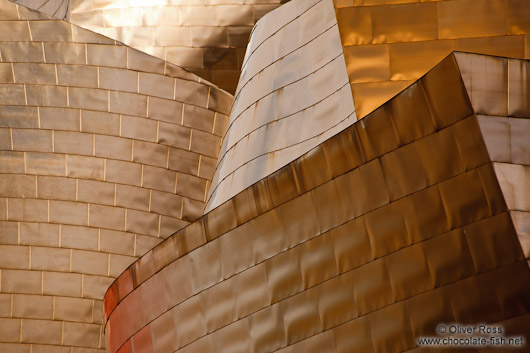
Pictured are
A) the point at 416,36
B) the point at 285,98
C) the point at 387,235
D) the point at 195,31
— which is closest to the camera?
the point at 387,235

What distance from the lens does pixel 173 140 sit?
13.1 m

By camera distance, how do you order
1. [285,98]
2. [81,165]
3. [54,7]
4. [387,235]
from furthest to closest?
[54,7] → [81,165] → [285,98] → [387,235]

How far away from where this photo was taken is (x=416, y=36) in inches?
357

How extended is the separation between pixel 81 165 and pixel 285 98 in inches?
147

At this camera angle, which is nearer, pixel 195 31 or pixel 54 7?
pixel 195 31

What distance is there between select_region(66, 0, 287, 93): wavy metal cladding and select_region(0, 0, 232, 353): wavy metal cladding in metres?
1.63

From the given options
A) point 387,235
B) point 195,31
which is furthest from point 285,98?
point 195,31

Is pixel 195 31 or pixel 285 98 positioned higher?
pixel 195 31

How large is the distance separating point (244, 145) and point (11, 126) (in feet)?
12.3

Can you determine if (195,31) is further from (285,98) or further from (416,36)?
(416,36)

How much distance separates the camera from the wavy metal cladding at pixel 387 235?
20.0 feet

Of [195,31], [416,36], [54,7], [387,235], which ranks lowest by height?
[387,235]

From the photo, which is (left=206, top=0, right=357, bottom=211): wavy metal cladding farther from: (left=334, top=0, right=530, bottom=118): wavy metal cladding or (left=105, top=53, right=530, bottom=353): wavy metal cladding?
(left=105, top=53, right=530, bottom=353): wavy metal cladding

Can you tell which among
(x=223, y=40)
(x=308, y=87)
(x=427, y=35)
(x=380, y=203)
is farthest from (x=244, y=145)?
(x=223, y=40)
